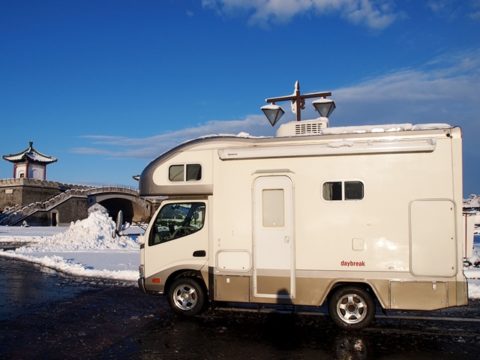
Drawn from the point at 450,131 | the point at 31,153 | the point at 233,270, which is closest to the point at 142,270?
the point at 233,270

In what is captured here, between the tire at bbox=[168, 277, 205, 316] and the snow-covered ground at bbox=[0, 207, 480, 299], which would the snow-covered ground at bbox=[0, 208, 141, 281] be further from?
the tire at bbox=[168, 277, 205, 316]

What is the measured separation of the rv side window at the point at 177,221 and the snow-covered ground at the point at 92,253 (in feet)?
19.4

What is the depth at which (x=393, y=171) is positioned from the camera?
749cm

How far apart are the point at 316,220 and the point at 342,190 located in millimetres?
666

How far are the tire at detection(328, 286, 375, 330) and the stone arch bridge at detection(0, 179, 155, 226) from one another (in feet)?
142

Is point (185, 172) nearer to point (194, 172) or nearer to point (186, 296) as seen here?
point (194, 172)

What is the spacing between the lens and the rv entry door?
7.81 meters

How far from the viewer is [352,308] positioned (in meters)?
7.66

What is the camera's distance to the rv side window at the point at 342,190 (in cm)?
762

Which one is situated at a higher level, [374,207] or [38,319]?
[374,207]

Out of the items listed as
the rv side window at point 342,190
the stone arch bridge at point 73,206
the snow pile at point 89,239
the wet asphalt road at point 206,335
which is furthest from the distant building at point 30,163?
the rv side window at point 342,190

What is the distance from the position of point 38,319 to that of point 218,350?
3961 mm

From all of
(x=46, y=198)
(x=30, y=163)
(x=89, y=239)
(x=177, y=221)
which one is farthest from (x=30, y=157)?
(x=177, y=221)

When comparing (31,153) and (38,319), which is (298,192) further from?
(31,153)
